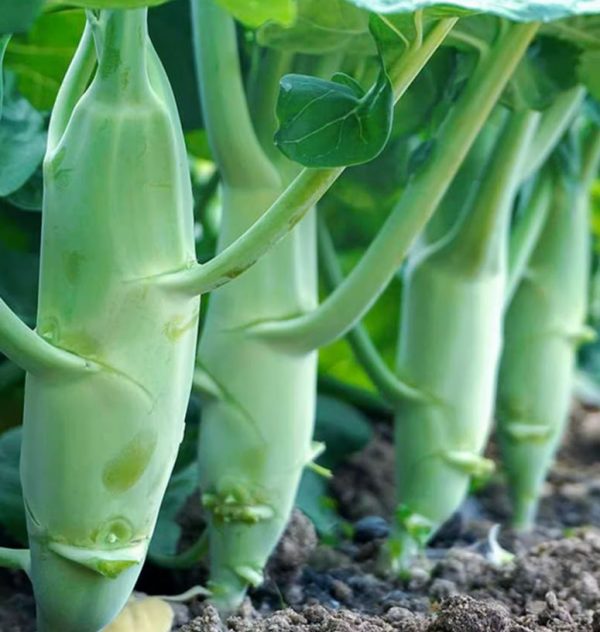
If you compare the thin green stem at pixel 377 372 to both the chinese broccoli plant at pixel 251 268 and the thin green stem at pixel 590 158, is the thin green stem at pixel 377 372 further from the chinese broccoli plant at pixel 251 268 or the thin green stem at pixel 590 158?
the thin green stem at pixel 590 158

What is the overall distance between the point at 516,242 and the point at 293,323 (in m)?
0.40

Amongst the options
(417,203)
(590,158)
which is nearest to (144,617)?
(417,203)

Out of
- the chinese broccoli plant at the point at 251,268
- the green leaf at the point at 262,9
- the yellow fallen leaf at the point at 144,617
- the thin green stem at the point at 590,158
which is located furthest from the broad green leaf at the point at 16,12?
the thin green stem at the point at 590,158

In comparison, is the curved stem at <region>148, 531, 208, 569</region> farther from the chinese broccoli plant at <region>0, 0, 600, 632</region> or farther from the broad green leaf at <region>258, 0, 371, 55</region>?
the broad green leaf at <region>258, 0, 371, 55</region>

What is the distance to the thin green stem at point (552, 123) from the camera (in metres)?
1.05

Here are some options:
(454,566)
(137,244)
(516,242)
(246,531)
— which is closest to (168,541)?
(246,531)

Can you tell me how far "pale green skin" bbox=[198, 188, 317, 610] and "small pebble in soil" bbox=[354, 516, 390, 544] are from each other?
0.74 ft

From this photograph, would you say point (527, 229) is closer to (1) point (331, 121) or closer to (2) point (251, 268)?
(2) point (251, 268)

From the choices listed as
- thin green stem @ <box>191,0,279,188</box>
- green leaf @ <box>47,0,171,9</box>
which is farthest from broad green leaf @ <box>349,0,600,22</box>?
thin green stem @ <box>191,0,279,188</box>

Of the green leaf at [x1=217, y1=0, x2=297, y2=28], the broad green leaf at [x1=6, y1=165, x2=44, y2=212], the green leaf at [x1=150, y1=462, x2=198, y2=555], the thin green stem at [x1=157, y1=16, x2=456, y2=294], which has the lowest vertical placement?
the green leaf at [x1=150, y1=462, x2=198, y2=555]

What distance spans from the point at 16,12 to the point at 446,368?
0.52 meters

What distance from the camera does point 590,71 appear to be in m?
0.99

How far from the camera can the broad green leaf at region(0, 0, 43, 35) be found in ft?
2.21

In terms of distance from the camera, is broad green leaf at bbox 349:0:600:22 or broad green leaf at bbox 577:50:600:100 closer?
broad green leaf at bbox 349:0:600:22
